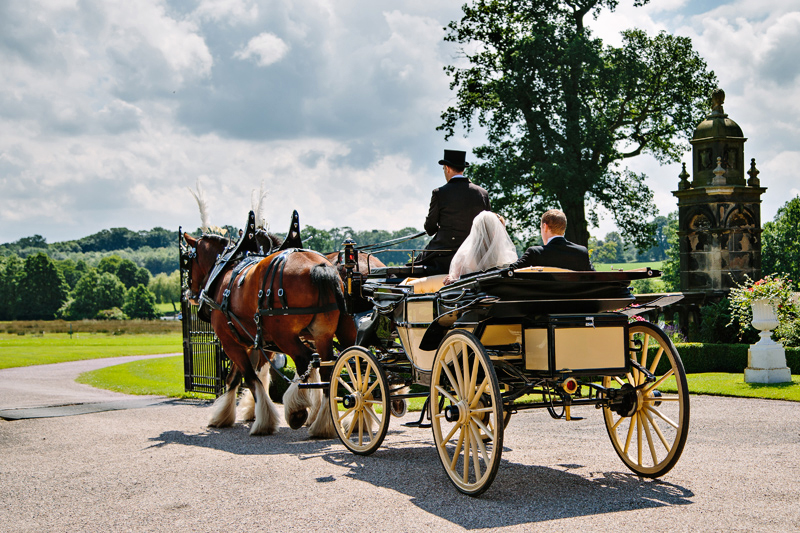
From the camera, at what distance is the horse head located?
1128 centimetres

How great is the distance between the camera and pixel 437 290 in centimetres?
686

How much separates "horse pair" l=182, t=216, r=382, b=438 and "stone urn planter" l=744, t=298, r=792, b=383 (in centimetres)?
783

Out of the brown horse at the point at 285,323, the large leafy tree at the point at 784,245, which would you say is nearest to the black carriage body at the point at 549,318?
the brown horse at the point at 285,323

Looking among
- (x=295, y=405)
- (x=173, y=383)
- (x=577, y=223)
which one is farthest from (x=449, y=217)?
(x=577, y=223)

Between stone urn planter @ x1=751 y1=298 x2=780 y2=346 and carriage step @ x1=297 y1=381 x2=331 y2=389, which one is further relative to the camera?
stone urn planter @ x1=751 y1=298 x2=780 y2=346

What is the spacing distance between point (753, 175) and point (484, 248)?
55.9ft

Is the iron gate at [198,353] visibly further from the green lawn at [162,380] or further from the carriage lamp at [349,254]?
the carriage lamp at [349,254]

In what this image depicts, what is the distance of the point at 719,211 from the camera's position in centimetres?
2047

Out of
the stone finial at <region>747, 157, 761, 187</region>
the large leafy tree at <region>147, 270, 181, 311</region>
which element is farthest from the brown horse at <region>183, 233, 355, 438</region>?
the large leafy tree at <region>147, 270, 181, 311</region>

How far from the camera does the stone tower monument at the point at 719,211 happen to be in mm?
20391

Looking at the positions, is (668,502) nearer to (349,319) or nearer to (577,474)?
(577,474)

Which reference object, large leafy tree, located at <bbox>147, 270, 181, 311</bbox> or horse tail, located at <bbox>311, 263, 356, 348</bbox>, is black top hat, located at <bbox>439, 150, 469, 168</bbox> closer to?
horse tail, located at <bbox>311, 263, 356, 348</bbox>

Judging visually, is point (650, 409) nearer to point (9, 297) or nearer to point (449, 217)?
point (449, 217)

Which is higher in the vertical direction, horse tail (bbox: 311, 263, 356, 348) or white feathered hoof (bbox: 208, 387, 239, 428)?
horse tail (bbox: 311, 263, 356, 348)
